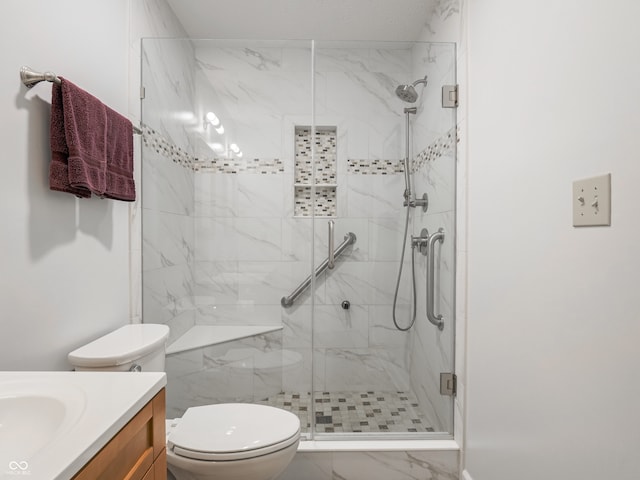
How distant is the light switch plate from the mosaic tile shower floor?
1322 millimetres

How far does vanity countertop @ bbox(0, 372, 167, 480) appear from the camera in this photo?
63 centimetres

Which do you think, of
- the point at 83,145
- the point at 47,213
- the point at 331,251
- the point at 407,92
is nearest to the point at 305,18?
the point at 407,92

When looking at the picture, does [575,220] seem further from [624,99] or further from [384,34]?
[384,34]

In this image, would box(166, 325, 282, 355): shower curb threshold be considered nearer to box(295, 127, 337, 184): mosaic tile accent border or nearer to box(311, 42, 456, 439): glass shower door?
box(311, 42, 456, 439): glass shower door

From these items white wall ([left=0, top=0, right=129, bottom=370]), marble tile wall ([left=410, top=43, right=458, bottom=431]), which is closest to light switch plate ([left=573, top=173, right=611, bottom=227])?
marble tile wall ([left=410, top=43, right=458, bottom=431])

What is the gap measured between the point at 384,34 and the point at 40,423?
103 inches

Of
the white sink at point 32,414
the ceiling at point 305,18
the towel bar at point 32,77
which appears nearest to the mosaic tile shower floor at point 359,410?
the white sink at point 32,414

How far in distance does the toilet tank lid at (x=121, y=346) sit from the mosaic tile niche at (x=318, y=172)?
899 millimetres

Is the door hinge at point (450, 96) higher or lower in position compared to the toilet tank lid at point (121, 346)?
higher

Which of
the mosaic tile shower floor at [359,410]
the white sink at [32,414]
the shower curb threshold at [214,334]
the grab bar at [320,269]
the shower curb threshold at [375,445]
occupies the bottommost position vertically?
the shower curb threshold at [375,445]

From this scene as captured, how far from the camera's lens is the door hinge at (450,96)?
195cm

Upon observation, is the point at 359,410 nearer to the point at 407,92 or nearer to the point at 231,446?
the point at 231,446

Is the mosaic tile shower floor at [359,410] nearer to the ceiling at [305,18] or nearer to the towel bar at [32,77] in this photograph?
the towel bar at [32,77]

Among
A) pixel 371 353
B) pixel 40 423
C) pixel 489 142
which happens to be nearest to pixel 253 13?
pixel 489 142
